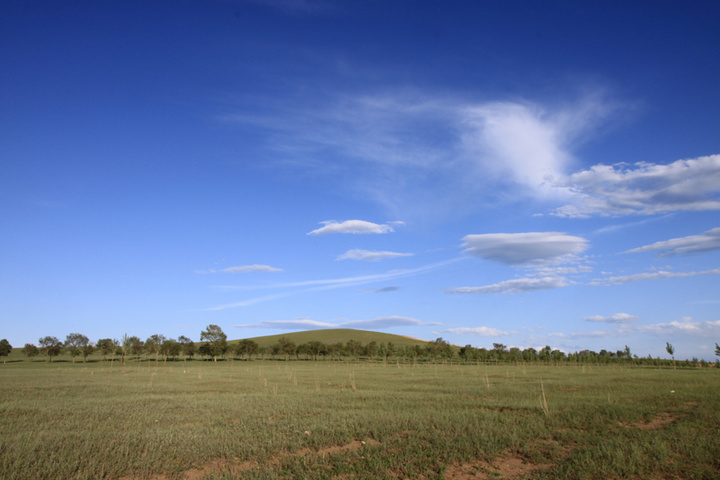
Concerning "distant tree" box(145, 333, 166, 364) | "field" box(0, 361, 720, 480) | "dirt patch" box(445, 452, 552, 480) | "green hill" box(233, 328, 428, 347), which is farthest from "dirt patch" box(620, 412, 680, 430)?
"green hill" box(233, 328, 428, 347)

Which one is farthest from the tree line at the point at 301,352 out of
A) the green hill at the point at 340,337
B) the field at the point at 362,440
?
the field at the point at 362,440

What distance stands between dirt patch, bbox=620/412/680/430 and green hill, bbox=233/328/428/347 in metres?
154

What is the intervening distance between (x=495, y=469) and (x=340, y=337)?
170805 mm

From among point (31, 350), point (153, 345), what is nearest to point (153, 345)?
point (153, 345)

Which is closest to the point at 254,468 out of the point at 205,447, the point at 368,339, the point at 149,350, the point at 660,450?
the point at 205,447

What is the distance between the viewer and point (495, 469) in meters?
9.59

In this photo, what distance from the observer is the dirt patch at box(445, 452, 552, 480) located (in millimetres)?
9141

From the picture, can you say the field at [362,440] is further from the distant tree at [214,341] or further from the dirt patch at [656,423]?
the distant tree at [214,341]

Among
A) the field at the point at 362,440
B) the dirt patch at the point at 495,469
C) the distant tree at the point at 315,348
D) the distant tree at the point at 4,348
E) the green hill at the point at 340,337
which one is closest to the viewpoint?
the dirt patch at the point at 495,469

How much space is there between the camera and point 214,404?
19.2 metres

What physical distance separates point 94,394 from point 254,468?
20.5 m

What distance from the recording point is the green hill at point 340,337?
17112 centimetres

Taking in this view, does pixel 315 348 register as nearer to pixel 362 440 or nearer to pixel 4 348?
pixel 4 348

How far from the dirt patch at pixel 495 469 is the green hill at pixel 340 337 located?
15945 cm
